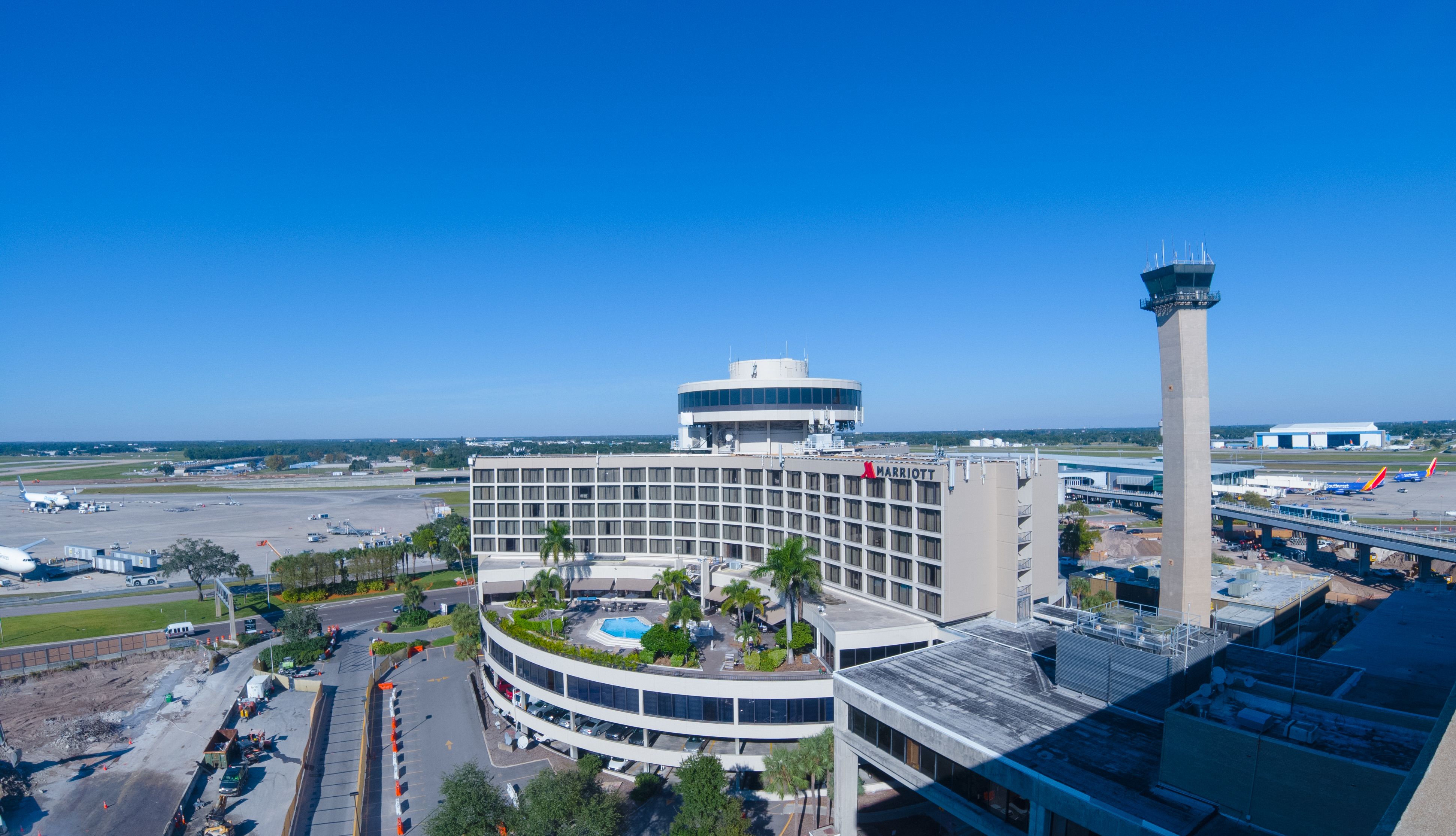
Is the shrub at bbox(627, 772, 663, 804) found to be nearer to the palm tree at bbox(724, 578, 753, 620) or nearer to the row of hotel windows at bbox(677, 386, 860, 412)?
the palm tree at bbox(724, 578, 753, 620)

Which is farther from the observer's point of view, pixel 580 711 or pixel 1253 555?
pixel 1253 555

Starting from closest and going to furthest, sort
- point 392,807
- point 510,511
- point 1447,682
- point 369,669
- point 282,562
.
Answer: point 1447,682, point 392,807, point 369,669, point 510,511, point 282,562

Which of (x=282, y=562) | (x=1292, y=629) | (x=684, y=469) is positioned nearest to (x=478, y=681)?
(x=684, y=469)

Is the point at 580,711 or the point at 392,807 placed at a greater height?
the point at 580,711

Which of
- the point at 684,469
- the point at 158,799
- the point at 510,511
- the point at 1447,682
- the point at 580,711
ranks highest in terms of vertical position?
the point at 684,469

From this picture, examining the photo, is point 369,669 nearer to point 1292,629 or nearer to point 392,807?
point 392,807

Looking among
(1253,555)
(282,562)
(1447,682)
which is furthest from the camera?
(1253,555)

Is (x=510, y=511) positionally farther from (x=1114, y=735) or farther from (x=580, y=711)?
(x=1114, y=735)

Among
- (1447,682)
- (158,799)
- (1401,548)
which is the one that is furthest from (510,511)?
(1401,548)

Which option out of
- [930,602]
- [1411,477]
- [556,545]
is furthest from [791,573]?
[1411,477]
